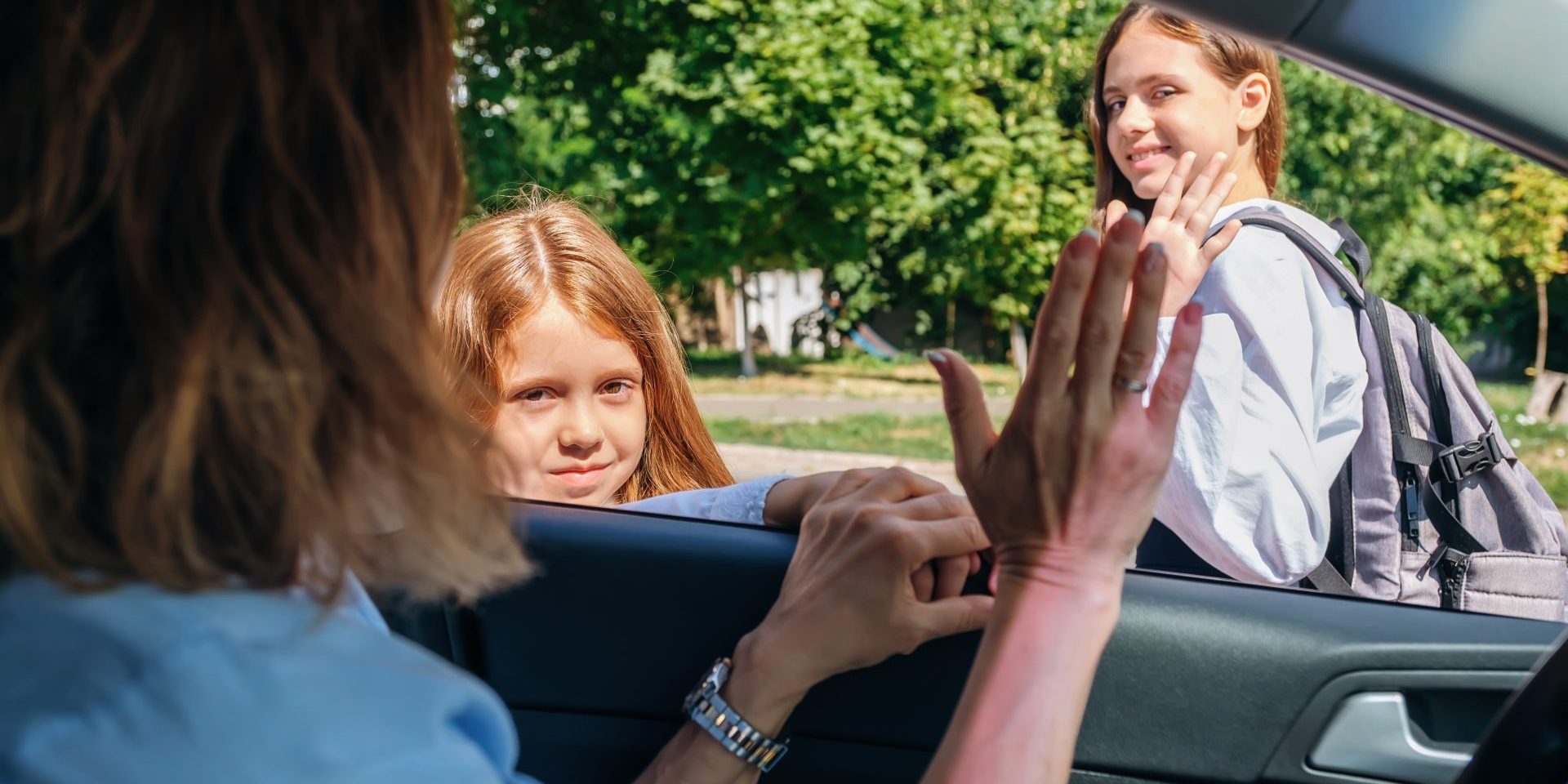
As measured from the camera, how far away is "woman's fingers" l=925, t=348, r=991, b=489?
1174 millimetres

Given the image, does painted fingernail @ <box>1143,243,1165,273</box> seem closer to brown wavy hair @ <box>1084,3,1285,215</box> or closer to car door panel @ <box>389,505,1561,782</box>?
car door panel @ <box>389,505,1561,782</box>

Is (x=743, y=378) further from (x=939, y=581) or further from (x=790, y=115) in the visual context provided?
(x=939, y=581)

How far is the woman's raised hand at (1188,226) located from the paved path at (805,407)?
10.8 m

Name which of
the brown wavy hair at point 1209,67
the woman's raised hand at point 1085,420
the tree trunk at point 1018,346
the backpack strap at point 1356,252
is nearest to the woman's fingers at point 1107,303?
the woman's raised hand at point 1085,420

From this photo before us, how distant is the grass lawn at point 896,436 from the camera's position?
36.0 feet

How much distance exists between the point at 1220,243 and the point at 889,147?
1388cm

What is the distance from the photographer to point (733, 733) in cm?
150

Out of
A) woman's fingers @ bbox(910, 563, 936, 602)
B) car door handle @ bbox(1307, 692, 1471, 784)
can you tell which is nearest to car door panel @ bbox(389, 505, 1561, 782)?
car door handle @ bbox(1307, 692, 1471, 784)

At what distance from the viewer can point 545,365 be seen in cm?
226

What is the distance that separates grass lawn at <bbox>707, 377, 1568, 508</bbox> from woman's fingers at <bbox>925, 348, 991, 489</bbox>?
31.8 feet

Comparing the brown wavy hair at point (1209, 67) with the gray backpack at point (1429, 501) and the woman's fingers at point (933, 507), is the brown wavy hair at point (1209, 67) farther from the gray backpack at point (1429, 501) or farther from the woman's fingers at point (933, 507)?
the woman's fingers at point (933, 507)

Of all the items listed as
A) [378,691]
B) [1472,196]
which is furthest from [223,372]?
[1472,196]

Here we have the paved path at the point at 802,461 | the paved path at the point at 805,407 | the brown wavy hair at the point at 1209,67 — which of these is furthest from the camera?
the paved path at the point at 805,407

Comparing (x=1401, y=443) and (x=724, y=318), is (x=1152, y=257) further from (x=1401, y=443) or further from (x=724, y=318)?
(x=724, y=318)
